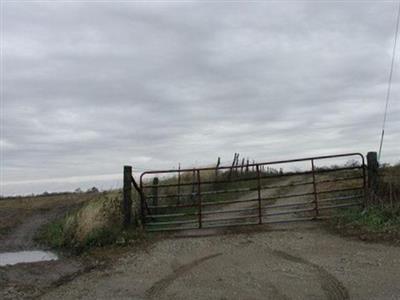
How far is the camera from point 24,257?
49.2 feet

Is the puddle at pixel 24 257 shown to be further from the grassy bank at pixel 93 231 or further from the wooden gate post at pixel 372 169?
the wooden gate post at pixel 372 169

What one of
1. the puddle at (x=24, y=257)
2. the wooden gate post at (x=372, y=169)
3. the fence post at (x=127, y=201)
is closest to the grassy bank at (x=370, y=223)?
the wooden gate post at (x=372, y=169)

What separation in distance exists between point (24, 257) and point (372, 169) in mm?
9704

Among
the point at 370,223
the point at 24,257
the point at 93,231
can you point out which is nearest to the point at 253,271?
the point at 370,223

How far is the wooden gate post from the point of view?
1569 centimetres

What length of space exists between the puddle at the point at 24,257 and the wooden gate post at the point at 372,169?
867 centimetres

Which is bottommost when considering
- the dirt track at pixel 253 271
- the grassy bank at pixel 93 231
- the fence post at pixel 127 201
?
the dirt track at pixel 253 271

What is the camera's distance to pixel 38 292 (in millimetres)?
10664

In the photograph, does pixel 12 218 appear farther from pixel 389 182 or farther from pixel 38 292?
pixel 389 182

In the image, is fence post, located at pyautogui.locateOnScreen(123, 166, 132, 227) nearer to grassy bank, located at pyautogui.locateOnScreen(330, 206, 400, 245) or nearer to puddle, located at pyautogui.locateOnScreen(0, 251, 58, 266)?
puddle, located at pyautogui.locateOnScreen(0, 251, 58, 266)

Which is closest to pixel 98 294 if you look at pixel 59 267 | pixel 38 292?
pixel 38 292

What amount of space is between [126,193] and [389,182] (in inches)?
293

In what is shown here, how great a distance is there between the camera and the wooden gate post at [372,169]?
1569 centimetres

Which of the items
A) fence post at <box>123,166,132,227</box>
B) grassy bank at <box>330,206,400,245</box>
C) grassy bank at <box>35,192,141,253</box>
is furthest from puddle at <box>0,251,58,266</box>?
grassy bank at <box>330,206,400,245</box>
